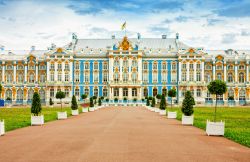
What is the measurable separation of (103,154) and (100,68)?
6803 cm

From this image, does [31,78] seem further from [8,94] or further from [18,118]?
[18,118]

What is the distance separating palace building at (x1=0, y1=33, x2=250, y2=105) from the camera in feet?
250

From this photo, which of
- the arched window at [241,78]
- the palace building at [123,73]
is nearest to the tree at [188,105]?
the palace building at [123,73]

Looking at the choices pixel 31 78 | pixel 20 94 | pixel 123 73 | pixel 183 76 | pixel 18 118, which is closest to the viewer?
pixel 18 118

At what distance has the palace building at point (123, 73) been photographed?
76.3 metres

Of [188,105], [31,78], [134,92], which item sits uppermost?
[31,78]

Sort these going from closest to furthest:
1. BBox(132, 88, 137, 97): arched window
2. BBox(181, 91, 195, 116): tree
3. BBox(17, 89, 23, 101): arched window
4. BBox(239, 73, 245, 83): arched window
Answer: BBox(181, 91, 195, 116): tree → BBox(132, 88, 137, 97): arched window → BBox(239, 73, 245, 83): arched window → BBox(17, 89, 23, 101): arched window

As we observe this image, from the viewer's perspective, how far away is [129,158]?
1066 cm

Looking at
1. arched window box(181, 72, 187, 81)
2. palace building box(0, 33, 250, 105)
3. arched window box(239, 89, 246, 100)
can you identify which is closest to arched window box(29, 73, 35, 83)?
palace building box(0, 33, 250, 105)

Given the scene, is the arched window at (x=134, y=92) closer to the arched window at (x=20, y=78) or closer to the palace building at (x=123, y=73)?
the palace building at (x=123, y=73)

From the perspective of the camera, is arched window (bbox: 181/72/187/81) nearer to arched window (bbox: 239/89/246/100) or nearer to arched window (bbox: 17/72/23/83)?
arched window (bbox: 239/89/246/100)

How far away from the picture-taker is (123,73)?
77.6m

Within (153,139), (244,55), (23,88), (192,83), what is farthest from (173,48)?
(153,139)

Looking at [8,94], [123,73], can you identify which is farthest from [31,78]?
[123,73]
